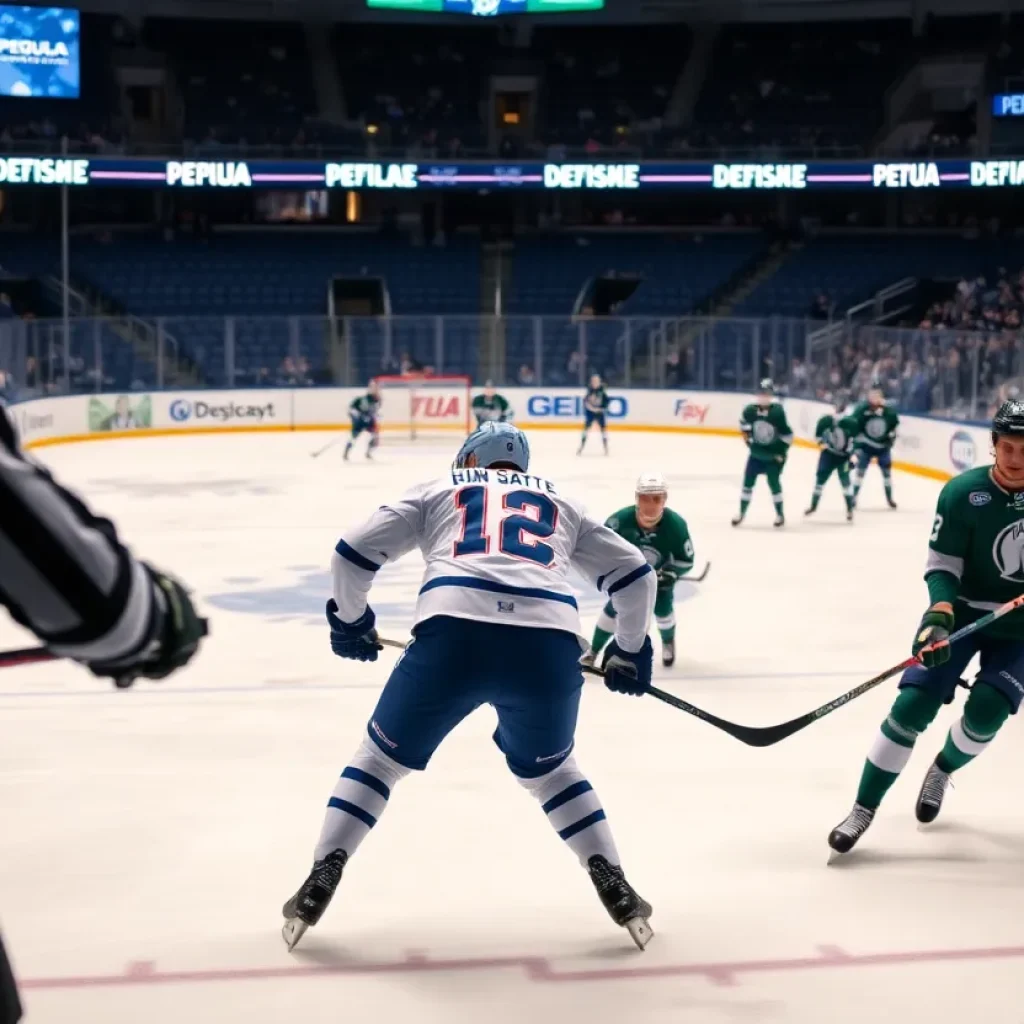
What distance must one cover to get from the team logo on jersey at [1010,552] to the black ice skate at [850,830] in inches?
38.4

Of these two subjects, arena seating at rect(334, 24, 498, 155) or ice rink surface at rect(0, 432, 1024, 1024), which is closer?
ice rink surface at rect(0, 432, 1024, 1024)

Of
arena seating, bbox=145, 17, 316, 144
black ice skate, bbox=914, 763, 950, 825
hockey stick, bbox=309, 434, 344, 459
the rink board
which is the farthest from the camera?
arena seating, bbox=145, 17, 316, 144

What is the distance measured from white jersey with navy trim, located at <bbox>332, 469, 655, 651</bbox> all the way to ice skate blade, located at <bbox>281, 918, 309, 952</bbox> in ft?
2.97

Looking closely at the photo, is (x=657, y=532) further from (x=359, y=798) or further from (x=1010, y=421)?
(x=359, y=798)

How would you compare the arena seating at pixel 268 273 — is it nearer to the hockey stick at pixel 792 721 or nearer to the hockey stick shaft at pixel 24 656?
the hockey stick at pixel 792 721

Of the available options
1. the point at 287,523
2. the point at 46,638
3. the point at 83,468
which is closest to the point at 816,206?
the point at 83,468

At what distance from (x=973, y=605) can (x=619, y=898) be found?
5.94ft

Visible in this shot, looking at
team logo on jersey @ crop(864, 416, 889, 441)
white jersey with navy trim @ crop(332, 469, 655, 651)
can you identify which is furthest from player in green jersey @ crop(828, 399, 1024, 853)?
team logo on jersey @ crop(864, 416, 889, 441)

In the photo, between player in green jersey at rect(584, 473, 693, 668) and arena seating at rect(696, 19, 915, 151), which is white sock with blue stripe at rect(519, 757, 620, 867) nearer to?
player in green jersey at rect(584, 473, 693, 668)

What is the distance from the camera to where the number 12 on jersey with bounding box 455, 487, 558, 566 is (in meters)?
4.70

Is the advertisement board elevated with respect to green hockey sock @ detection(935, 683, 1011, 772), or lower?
elevated

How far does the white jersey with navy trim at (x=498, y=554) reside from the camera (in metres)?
4.60

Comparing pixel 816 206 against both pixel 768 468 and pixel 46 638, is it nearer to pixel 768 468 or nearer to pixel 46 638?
pixel 768 468

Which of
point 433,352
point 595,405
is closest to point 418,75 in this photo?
point 433,352
